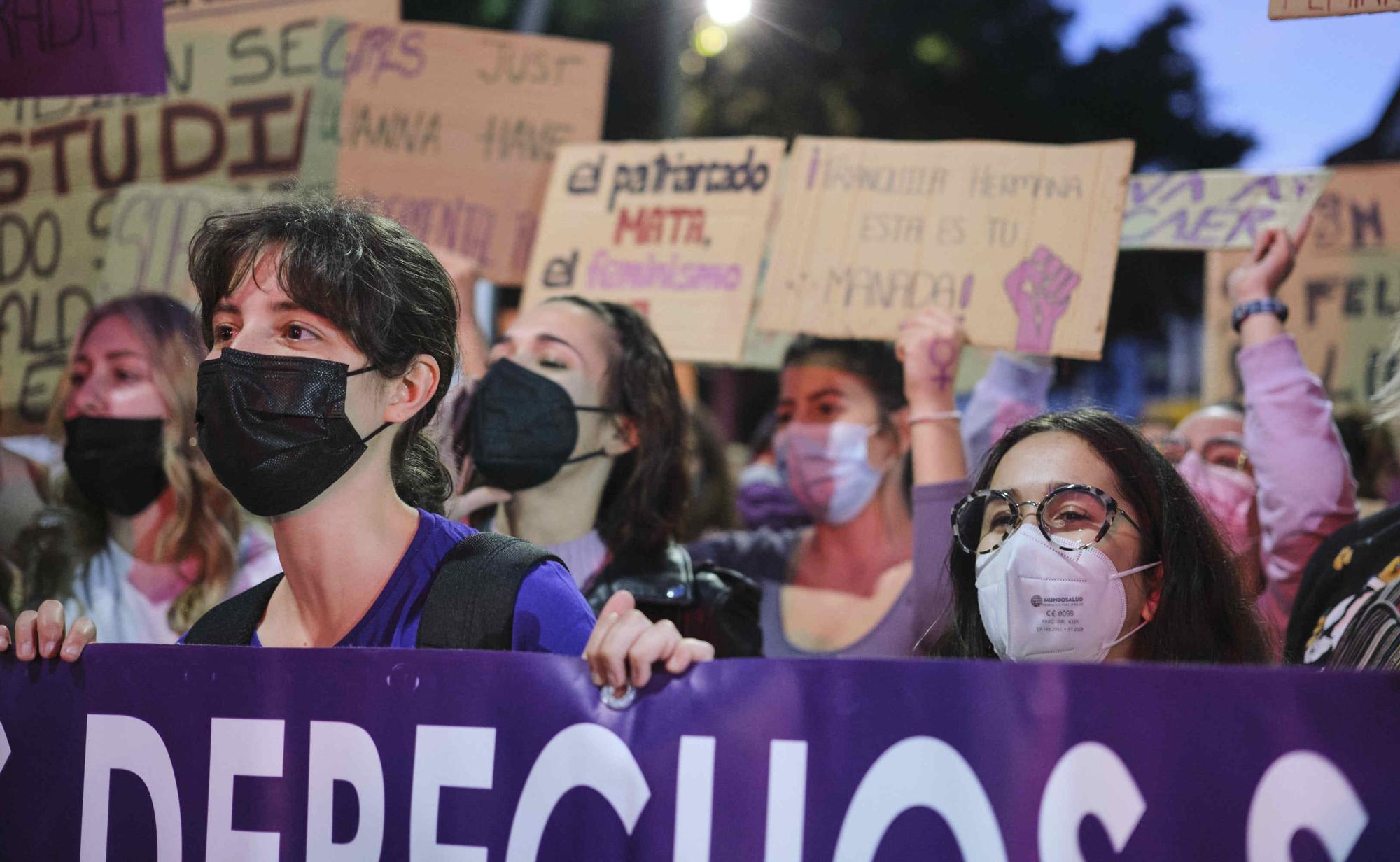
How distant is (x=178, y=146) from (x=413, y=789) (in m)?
3.32

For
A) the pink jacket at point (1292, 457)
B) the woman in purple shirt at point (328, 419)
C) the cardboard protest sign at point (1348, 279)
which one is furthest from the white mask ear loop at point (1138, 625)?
the cardboard protest sign at point (1348, 279)

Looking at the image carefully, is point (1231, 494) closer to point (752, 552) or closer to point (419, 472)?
point (752, 552)

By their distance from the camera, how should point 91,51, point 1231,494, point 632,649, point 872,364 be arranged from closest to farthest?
point 632,649, point 91,51, point 1231,494, point 872,364

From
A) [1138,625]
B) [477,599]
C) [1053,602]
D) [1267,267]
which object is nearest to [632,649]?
[477,599]

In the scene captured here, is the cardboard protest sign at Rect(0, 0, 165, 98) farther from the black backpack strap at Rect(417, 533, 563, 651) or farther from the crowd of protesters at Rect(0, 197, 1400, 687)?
the black backpack strap at Rect(417, 533, 563, 651)

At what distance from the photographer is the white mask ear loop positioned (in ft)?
7.62

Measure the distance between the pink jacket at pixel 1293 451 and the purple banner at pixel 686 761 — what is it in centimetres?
168

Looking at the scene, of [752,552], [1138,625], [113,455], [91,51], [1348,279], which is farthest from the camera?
[1348,279]

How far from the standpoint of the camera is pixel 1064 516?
236cm

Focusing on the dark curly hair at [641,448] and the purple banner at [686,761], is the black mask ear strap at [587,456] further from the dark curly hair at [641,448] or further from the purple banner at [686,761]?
the purple banner at [686,761]

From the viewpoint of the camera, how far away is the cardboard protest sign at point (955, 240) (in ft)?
11.3

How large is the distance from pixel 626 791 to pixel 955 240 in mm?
2209

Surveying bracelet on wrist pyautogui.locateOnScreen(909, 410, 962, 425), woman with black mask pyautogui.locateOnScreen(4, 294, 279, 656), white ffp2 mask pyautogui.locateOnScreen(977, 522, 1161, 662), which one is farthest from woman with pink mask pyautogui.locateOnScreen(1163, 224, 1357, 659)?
woman with black mask pyautogui.locateOnScreen(4, 294, 279, 656)

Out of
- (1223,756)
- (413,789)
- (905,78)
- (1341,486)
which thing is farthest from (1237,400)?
(905,78)
